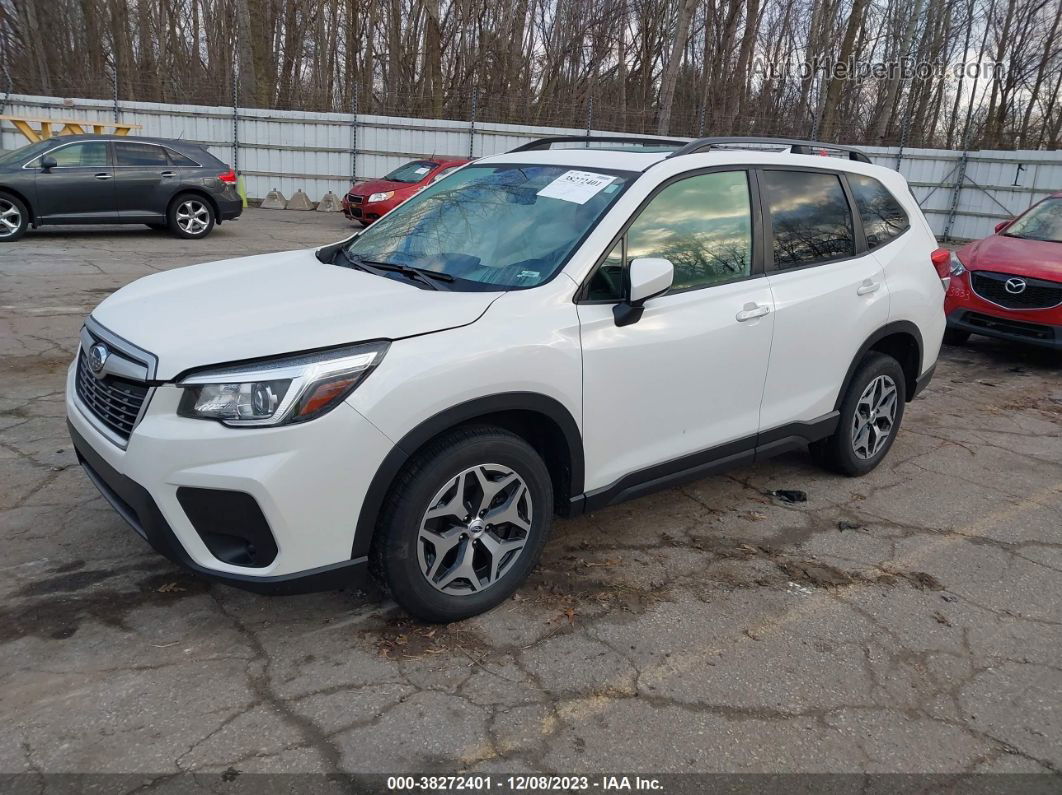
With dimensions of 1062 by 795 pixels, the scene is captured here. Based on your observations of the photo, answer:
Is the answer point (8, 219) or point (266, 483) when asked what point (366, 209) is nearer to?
point (8, 219)

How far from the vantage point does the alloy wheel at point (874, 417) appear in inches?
186

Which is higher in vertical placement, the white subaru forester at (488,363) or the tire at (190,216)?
the white subaru forester at (488,363)

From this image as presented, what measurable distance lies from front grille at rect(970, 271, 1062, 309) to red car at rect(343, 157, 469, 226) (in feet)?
33.1

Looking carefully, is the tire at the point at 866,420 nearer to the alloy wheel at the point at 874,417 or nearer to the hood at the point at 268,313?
the alloy wheel at the point at 874,417

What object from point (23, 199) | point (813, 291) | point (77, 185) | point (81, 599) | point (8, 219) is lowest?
point (81, 599)

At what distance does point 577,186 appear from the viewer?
3.67 metres

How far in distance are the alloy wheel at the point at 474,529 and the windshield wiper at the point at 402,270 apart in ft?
2.64

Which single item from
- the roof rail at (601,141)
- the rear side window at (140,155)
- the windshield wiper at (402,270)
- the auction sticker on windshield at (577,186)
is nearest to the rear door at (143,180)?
the rear side window at (140,155)

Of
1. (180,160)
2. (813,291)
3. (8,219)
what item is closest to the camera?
(813,291)

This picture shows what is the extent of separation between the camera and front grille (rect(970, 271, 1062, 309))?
7.41m

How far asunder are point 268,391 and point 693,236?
2.03m

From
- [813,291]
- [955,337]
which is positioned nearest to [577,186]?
[813,291]

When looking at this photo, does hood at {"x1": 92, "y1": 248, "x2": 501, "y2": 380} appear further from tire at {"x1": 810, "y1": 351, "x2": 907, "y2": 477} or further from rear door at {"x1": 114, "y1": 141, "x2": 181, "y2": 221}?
rear door at {"x1": 114, "y1": 141, "x2": 181, "y2": 221}

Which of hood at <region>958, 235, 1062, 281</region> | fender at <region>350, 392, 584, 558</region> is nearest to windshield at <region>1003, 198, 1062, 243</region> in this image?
hood at <region>958, 235, 1062, 281</region>
